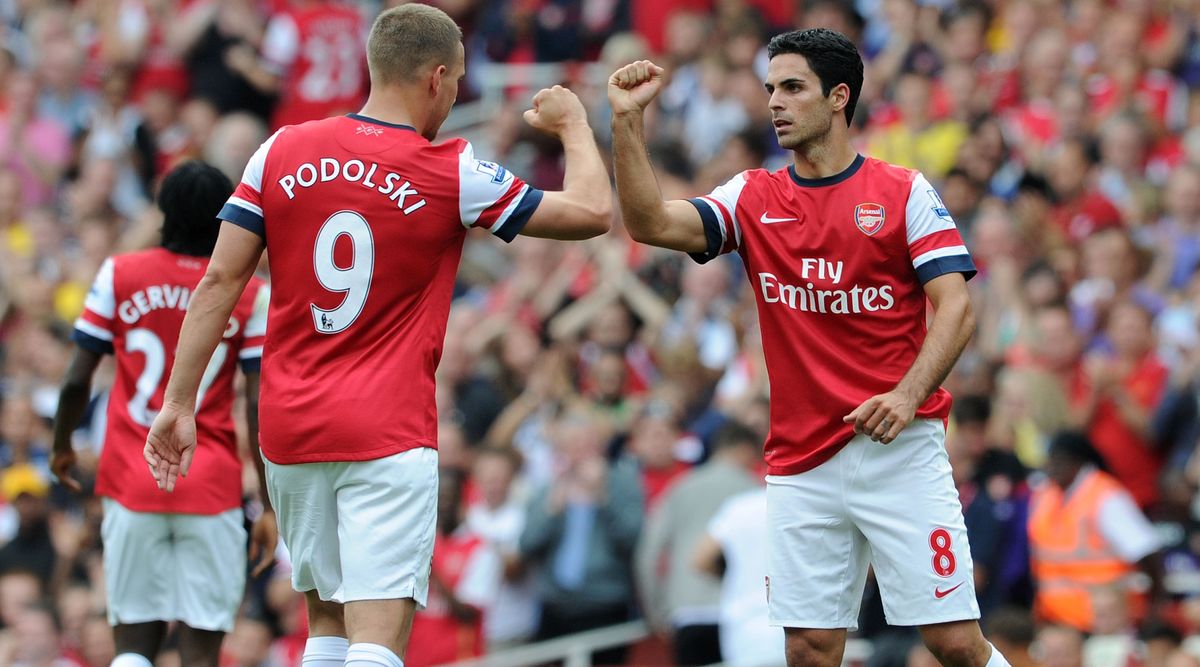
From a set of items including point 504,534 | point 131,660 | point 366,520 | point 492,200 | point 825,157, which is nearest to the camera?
point 366,520

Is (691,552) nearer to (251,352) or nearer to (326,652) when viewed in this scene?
(251,352)

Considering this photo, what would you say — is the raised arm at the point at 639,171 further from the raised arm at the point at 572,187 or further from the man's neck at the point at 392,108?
the man's neck at the point at 392,108

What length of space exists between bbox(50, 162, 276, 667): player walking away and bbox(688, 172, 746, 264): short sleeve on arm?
206cm

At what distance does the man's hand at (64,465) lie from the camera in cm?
854

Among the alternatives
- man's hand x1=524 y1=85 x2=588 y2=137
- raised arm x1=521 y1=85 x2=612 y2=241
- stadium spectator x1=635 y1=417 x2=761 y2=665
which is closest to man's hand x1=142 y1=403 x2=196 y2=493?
raised arm x1=521 y1=85 x2=612 y2=241

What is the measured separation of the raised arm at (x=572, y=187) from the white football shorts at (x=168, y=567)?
2.38 metres

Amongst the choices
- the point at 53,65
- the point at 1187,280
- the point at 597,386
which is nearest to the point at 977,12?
the point at 1187,280

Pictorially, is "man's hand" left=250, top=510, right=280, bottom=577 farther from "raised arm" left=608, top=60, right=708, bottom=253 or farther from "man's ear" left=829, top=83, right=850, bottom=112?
"man's ear" left=829, top=83, right=850, bottom=112

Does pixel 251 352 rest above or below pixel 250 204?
below

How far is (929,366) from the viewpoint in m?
7.18

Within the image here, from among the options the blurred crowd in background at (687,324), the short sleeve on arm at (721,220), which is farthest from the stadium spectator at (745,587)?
the short sleeve on arm at (721,220)

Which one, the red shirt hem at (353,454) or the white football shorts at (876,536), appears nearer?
the red shirt hem at (353,454)

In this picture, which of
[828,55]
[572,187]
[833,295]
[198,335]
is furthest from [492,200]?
[828,55]

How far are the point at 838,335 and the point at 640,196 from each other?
0.95 m
